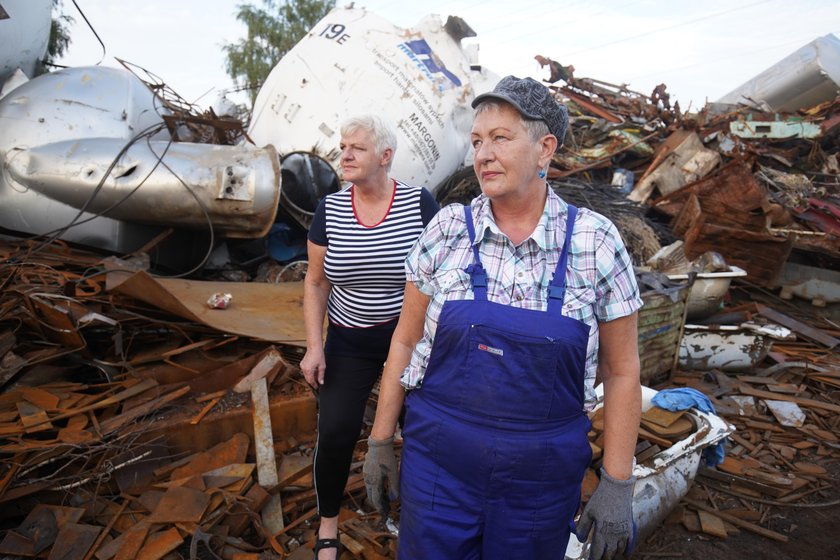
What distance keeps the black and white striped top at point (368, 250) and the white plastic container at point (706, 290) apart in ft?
11.7

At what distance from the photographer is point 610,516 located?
5.17ft

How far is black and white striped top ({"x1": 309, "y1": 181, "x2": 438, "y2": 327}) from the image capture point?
2.25 m

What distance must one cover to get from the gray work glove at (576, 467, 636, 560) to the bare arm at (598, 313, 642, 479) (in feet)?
0.10

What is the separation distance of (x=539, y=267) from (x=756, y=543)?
2.71 meters

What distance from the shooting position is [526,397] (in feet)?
4.67

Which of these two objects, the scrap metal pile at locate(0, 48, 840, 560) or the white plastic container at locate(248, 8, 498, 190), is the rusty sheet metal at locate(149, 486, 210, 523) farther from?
the white plastic container at locate(248, 8, 498, 190)

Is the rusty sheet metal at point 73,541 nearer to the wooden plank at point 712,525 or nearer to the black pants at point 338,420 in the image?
the black pants at point 338,420

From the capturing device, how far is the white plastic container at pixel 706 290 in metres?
5.00

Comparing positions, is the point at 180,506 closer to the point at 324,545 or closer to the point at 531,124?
the point at 324,545

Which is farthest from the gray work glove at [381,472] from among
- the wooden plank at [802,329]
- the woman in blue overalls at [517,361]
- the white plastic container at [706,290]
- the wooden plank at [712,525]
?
the wooden plank at [802,329]

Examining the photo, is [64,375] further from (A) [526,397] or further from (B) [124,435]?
(A) [526,397]

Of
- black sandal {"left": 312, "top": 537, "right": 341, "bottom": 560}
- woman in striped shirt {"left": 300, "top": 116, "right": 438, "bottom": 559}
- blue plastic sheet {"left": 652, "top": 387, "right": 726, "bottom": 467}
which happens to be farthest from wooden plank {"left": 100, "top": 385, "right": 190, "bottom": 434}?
blue plastic sheet {"left": 652, "top": 387, "right": 726, "bottom": 467}

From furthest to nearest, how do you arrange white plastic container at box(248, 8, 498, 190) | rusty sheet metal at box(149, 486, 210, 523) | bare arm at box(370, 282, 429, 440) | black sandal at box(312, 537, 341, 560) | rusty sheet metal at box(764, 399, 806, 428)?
white plastic container at box(248, 8, 498, 190) → rusty sheet metal at box(764, 399, 806, 428) → rusty sheet metal at box(149, 486, 210, 523) → black sandal at box(312, 537, 341, 560) → bare arm at box(370, 282, 429, 440)

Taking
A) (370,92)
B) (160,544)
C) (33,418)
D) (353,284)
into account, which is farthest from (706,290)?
(33,418)
